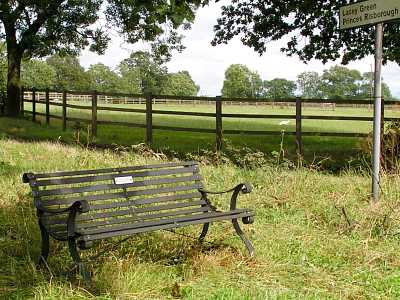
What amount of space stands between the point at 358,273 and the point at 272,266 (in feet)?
2.16

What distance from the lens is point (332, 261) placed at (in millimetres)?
4363

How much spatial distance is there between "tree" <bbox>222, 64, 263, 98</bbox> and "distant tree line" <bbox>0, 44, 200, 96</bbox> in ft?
26.9

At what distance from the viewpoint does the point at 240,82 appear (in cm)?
11794

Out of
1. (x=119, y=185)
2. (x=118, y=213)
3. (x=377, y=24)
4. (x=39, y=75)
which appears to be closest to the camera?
(x=118, y=213)

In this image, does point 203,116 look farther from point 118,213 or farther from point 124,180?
point 118,213

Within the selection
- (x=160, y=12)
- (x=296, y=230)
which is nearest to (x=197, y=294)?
(x=296, y=230)

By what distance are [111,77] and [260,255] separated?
123 metres

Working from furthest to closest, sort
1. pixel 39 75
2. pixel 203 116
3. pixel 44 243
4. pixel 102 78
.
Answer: pixel 102 78 < pixel 39 75 < pixel 203 116 < pixel 44 243

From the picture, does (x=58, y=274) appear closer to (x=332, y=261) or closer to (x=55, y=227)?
(x=55, y=227)

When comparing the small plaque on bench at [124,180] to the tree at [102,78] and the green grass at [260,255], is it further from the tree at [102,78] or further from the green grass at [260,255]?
the tree at [102,78]

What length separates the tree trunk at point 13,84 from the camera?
71.3ft

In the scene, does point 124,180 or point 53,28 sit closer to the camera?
point 124,180

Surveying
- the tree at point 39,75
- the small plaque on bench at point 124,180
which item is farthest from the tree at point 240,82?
the small plaque on bench at point 124,180

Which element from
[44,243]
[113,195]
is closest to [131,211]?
[113,195]
